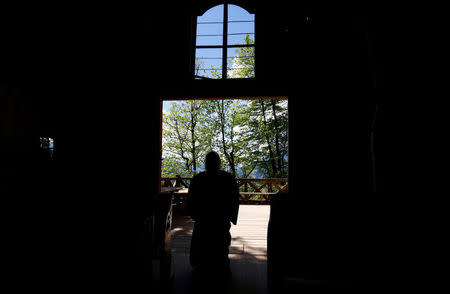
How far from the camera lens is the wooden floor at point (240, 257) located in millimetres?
2328

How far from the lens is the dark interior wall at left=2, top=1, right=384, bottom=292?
309 cm

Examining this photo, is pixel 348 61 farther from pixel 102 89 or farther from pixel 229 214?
pixel 102 89

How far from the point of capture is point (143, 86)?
141 inches

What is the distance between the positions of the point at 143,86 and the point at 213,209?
2.45m

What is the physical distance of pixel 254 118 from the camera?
11.9 m

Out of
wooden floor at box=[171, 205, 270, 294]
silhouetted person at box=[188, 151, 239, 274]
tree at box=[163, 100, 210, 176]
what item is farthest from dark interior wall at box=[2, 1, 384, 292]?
tree at box=[163, 100, 210, 176]

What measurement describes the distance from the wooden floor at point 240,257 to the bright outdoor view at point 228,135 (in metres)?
6.98

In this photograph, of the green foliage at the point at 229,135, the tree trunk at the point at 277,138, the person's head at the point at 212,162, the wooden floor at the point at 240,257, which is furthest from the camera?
the green foliage at the point at 229,135

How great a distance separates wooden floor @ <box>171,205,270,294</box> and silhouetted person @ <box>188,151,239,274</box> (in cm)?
23

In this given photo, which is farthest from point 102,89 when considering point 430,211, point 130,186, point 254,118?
point 254,118

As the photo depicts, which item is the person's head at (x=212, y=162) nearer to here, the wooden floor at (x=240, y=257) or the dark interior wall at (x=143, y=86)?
the wooden floor at (x=240, y=257)

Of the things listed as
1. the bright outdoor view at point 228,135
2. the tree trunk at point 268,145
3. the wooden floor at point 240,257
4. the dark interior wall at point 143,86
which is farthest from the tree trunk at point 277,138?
the dark interior wall at point 143,86

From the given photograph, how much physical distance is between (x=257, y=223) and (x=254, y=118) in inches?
309

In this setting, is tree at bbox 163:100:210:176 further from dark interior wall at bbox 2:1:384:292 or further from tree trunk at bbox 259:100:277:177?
dark interior wall at bbox 2:1:384:292
